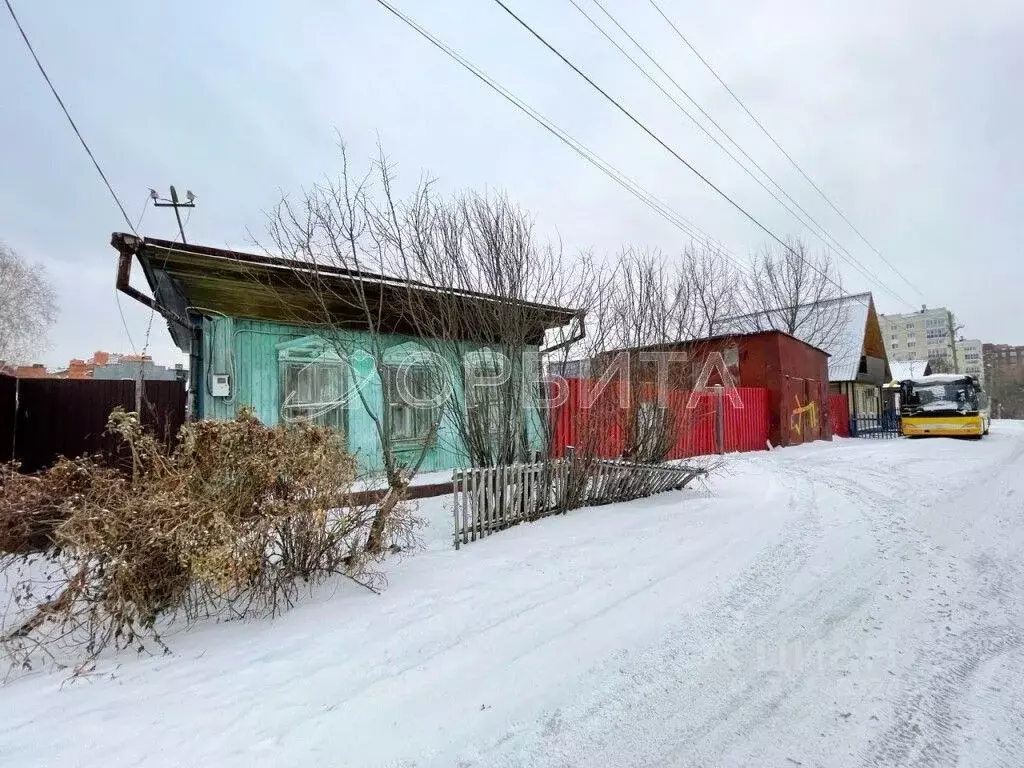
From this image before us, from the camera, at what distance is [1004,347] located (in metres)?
88.9

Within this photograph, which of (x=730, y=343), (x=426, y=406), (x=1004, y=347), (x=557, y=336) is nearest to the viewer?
(x=557, y=336)

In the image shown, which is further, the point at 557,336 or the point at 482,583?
the point at 557,336

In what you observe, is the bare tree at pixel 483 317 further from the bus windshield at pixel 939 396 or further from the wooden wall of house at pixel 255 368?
the bus windshield at pixel 939 396

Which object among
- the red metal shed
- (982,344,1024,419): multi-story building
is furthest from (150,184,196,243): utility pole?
(982,344,1024,419): multi-story building

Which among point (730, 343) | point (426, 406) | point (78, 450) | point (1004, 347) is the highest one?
point (1004, 347)

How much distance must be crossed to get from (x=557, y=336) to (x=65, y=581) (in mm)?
5437

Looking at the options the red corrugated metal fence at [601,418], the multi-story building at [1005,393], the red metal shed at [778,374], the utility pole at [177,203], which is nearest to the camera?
the red corrugated metal fence at [601,418]

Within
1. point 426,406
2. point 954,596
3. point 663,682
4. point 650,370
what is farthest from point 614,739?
point 426,406

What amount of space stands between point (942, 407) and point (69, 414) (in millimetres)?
24773

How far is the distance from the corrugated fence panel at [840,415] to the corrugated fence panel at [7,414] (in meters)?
25.3

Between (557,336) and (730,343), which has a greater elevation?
(730,343)

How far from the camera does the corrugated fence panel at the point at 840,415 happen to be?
2208 cm

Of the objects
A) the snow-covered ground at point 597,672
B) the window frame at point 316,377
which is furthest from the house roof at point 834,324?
the snow-covered ground at point 597,672

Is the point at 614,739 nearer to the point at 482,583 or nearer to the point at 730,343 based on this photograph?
the point at 482,583
